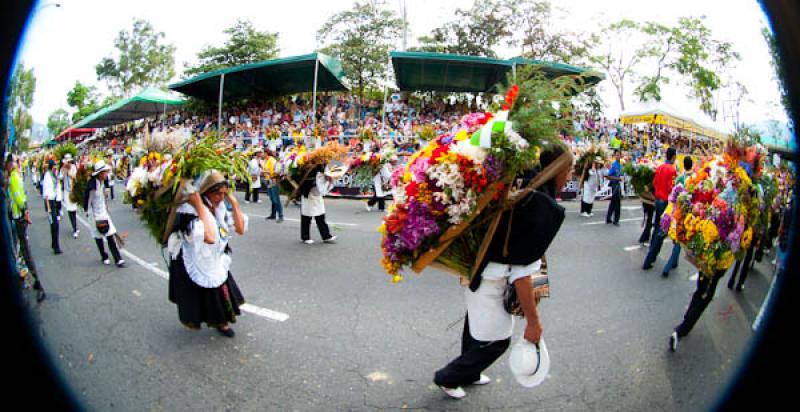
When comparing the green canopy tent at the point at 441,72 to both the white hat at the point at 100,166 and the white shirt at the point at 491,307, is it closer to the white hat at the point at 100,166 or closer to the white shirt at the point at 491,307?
the white hat at the point at 100,166

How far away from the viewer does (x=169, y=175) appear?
10.8ft

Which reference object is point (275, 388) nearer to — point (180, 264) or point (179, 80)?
point (180, 264)

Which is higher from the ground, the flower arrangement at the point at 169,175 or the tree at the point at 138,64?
the tree at the point at 138,64

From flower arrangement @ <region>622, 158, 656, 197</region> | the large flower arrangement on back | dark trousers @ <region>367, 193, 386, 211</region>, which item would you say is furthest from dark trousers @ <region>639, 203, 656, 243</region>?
dark trousers @ <region>367, 193, 386, 211</region>

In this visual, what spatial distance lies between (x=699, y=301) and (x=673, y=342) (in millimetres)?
426

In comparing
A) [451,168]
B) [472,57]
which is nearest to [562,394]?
[451,168]

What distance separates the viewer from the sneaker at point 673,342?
2.33m

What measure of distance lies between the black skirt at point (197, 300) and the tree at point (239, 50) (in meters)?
1.95

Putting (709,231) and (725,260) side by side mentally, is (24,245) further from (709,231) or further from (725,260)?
(709,231)

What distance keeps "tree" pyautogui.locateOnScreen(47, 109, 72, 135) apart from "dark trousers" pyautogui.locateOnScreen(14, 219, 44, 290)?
22.2 inches

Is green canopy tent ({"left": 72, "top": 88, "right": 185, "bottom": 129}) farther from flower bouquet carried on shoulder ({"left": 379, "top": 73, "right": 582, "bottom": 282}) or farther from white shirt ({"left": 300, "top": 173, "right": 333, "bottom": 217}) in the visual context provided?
white shirt ({"left": 300, "top": 173, "right": 333, "bottom": 217})

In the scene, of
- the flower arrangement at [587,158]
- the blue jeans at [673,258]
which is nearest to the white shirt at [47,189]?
the blue jeans at [673,258]

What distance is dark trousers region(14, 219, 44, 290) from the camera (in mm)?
1779

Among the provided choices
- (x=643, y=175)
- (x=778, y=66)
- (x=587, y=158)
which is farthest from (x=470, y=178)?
(x=587, y=158)
